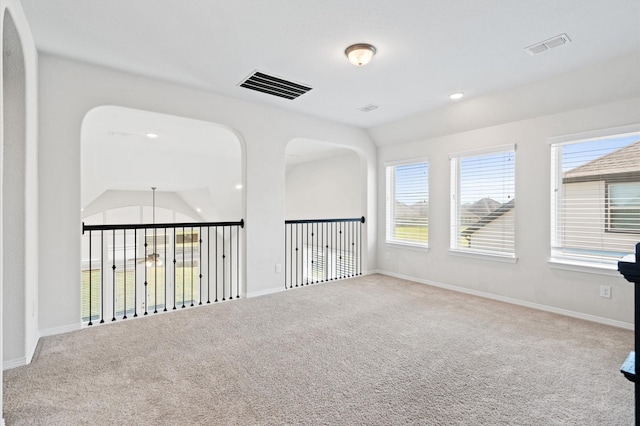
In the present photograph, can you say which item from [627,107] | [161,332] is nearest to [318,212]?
[161,332]

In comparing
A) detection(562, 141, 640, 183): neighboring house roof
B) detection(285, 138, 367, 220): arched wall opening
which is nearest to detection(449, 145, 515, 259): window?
detection(562, 141, 640, 183): neighboring house roof

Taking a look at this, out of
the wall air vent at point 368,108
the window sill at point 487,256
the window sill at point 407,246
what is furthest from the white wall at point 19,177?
the window sill at point 487,256

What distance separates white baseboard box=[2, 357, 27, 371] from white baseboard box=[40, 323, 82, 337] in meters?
0.56

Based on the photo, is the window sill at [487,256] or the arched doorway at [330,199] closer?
the window sill at [487,256]

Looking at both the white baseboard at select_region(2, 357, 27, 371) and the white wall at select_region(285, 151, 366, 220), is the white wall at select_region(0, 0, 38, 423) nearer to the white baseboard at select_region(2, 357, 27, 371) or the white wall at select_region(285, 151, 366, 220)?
the white baseboard at select_region(2, 357, 27, 371)

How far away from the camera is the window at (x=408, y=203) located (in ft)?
16.8

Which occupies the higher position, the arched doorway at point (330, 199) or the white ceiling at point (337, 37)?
the white ceiling at point (337, 37)

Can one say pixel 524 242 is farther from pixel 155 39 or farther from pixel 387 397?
pixel 155 39

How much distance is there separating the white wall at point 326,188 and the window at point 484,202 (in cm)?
210

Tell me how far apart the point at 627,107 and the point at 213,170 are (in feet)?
23.0

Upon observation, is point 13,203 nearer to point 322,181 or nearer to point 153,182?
point 153,182

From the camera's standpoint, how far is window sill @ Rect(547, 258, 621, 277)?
3.29 metres

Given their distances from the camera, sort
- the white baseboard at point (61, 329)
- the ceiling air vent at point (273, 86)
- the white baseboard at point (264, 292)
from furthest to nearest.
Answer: the white baseboard at point (264, 292) < the ceiling air vent at point (273, 86) < the white baseboard at point (61, 329)

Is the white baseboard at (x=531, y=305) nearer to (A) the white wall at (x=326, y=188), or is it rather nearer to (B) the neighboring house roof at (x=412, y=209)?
(B) the neighboring house roof at (x=412, y=209)
